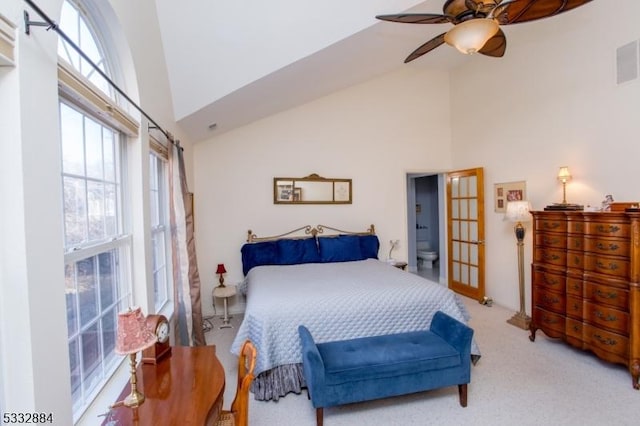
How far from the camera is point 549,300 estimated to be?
125 inches

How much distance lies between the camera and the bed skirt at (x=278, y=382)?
2.45 meters

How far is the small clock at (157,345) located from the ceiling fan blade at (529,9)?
9.52 feet

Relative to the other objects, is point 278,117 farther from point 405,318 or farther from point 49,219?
point 49,219

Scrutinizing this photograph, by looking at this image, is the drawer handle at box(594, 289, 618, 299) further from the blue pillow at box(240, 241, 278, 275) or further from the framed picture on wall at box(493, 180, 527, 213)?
the blue pillow at box(240, 241, 278, 275)

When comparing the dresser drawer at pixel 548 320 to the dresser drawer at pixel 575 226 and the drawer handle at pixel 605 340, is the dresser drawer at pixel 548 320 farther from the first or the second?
the dresser drawer at pixel 575 226

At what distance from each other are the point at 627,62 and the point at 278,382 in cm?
423

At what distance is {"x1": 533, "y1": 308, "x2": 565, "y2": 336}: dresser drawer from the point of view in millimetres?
3055

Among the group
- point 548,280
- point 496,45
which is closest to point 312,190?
point 496,45

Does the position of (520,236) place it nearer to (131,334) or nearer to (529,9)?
(529,9)

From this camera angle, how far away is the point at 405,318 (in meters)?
2.74

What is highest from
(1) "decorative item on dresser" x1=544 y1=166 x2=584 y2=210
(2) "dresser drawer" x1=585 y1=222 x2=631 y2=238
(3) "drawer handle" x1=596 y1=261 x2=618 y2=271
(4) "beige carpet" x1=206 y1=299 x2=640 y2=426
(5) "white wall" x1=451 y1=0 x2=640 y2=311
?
(5) "white wall" x1=451 y1=0 x2=640 y2=311

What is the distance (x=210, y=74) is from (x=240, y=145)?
1.53 metres

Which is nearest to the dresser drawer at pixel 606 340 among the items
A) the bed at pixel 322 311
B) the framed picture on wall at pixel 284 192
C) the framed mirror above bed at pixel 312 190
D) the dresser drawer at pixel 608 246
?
the dresser drawer at pixel 608 246

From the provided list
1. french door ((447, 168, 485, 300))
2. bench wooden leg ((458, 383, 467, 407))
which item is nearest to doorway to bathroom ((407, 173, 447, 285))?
french door ((447, 168, 485, 300))
